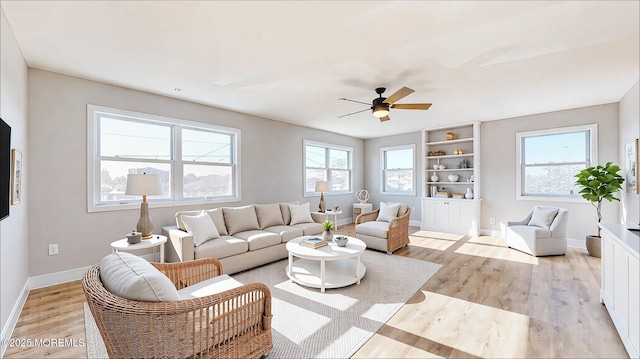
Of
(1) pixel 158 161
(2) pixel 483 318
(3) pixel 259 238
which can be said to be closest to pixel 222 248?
(3) pixel 259 238

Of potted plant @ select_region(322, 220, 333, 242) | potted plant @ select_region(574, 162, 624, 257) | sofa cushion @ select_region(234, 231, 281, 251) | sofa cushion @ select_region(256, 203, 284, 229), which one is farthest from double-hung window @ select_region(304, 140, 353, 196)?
potted plant @ select_region(574, 162, 624, 257)

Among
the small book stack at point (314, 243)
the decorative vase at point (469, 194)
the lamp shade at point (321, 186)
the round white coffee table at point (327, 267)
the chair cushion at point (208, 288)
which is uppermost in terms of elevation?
the lamp shade at point (321, 186)

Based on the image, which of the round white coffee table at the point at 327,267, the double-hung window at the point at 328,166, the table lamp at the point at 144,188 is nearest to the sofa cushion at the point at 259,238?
the round white coffee table at the point at 327,267

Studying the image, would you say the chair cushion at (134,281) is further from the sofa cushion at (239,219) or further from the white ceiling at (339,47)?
the sofa cushion at (239,219)

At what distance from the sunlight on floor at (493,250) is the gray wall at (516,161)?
2.09ft

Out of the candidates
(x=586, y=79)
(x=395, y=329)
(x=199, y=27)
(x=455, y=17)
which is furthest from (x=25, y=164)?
(x=586, y=79)

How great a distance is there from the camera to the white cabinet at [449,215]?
19.6ft

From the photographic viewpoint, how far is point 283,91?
3.94m

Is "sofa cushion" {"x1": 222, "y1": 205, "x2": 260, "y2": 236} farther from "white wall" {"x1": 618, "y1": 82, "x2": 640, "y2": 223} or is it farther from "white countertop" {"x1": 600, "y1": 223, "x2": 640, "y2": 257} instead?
"white wall" {"x1": 618, "y1": 82, "x2": 640, "y2": 223}

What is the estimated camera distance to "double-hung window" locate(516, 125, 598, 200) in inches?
196

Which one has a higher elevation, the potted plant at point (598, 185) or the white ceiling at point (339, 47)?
the white ceiling at point (339, 47)

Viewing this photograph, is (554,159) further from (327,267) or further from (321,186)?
(327,267)

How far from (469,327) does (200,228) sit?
125 inches

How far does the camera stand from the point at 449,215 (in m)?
6.28
